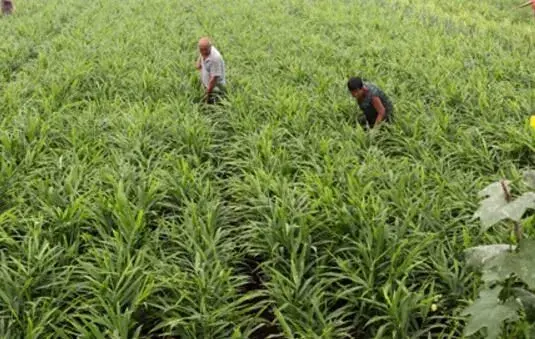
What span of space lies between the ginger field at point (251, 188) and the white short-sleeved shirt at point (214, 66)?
0.28m

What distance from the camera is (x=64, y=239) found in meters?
3.36

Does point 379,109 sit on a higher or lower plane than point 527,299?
lower

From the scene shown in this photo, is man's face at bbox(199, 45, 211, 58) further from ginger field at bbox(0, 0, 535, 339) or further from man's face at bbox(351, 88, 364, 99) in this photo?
man's face at bbox(351, 88, 364, 99)

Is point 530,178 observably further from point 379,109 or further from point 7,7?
point 7,7

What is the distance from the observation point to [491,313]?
1970 millimetres

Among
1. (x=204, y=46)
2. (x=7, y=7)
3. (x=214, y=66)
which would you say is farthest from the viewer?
(x=7, y=7)

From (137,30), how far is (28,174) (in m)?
6.13

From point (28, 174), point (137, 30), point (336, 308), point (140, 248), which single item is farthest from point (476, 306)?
point (137, 30)

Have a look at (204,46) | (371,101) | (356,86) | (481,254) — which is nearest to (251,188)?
(356,86)

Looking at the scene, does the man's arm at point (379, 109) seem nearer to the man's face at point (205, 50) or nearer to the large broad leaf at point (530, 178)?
the man's face at point (205, 50)

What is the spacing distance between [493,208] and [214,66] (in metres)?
4.59

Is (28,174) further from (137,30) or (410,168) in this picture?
(137,30)

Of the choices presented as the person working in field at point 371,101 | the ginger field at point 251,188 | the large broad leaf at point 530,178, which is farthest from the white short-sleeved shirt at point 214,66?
the large broad leaf at point 530,178

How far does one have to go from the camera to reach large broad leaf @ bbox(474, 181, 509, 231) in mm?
1788
